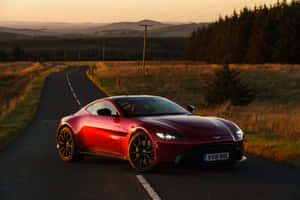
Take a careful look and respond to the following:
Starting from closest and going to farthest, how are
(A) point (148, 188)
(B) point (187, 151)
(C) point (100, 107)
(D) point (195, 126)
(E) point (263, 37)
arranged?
(A) point (148, 188) < (B) point (187, 151) < (D) point (195, 126) < (C) point (100, 107) < (E) point (263, 37)

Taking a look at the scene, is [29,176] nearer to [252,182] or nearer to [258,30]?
[252,182]

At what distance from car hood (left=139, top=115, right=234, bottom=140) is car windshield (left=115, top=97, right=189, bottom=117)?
49cm

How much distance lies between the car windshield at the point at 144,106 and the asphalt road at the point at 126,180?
108cm

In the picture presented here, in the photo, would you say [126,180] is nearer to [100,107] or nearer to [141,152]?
[141,152]

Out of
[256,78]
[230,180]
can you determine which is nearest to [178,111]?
[230,180]

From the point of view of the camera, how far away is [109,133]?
9.55 metres

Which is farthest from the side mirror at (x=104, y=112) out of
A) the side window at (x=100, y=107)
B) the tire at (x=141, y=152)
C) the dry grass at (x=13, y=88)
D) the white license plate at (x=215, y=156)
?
the dry grass at (x=13, y=88)

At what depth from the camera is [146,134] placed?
8.76m

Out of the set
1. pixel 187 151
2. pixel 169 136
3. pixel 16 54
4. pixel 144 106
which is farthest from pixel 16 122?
pixel 16 54

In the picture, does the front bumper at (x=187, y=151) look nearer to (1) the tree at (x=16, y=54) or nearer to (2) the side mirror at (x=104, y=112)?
(2) the side mirror at (x=104, y=112)

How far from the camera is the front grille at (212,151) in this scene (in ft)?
27.2

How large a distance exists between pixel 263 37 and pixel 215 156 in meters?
79.5

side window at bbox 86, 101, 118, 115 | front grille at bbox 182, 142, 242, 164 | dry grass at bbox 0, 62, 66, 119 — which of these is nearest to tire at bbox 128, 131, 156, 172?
front grille at bbox 182, 142, 242, 164

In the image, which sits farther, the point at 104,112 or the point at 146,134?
the point at 104,112
